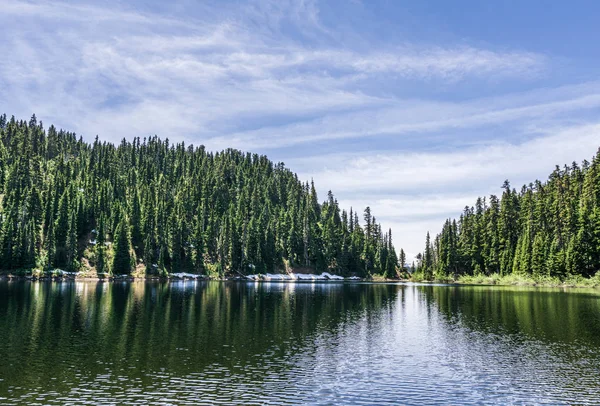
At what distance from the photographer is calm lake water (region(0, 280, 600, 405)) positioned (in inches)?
1150

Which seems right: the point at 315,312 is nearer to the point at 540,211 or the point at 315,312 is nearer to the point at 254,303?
the point at 254,303

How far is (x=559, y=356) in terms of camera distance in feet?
134

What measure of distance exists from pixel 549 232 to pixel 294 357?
156138 millimetres

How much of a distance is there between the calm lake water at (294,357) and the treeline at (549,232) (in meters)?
80.7

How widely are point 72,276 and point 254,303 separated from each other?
100253 mm

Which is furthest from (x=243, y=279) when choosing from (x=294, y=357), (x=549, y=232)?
(x=294, y=357)

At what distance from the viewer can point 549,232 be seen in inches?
6619

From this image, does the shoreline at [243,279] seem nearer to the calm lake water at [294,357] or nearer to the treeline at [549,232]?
the treeline at [549,232]

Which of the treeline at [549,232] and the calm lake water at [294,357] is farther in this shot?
the treeline at [549,232]

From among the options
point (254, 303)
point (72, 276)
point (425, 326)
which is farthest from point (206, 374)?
point (72, 276)

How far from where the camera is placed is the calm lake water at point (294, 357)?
2922cm

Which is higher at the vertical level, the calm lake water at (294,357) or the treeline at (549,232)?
the treeline at (549,232)

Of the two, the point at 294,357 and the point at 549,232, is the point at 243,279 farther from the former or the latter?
the point at 294,357

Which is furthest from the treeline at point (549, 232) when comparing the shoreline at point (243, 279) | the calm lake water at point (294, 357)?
the calm lake water at point (294, 357)
